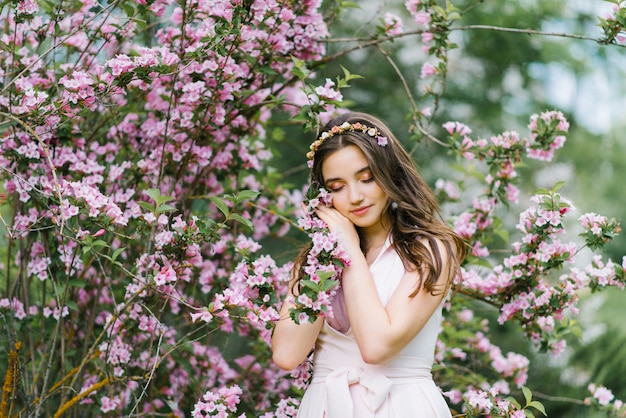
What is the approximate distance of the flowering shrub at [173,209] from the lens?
2.02m

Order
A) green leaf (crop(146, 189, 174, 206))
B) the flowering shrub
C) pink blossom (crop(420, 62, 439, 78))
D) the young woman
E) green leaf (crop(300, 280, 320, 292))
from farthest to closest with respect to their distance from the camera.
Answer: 1. pink blossom (crop(420, 62, 439, 78))
2. the flowering shrub
3. green leaf (crop(146, 189, 174, 206))
4. the young woman
5. green leaf (crop(300, 280, 320, 292))

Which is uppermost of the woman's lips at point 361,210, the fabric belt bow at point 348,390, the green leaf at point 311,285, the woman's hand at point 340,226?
the woman's lips at point 361,210

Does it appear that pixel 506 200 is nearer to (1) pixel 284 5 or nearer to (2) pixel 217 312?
(1) pixel 284 5

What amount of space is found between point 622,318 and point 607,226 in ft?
12.4

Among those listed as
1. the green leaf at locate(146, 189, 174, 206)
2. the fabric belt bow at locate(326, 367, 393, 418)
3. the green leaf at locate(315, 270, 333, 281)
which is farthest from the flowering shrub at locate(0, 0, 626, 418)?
the fabric belt bow at locate(326, 367, 393, 418)

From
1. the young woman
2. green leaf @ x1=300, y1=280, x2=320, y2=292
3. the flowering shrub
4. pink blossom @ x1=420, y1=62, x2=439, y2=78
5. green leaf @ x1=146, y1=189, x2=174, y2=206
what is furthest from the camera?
pink blossom @ x1=420, y1=62, x2=439, y2=78

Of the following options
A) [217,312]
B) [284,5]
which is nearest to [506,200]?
[284,5]

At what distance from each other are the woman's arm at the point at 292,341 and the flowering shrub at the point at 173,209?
0.17 ft

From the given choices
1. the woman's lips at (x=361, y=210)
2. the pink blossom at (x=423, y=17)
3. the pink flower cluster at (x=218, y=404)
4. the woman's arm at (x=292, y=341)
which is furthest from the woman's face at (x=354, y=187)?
the pink blossom at (x=423, y=17)

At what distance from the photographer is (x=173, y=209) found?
194 cm

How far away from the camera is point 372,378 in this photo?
1.84 m

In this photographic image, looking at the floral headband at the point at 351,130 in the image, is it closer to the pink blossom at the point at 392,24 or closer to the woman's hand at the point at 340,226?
the woman's hand at the point at 340,226

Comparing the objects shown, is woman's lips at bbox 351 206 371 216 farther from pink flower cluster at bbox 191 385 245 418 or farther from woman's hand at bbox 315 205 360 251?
pink flower cluster at bbox 191 385 245 418

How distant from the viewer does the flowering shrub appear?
2.02 meters
